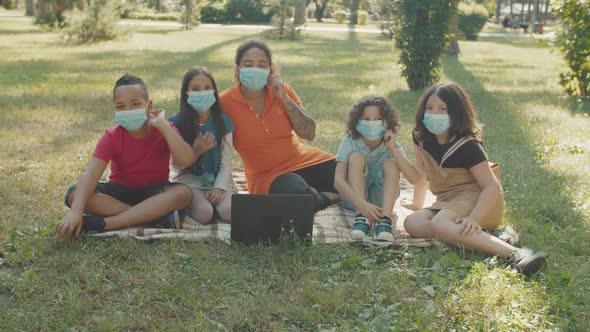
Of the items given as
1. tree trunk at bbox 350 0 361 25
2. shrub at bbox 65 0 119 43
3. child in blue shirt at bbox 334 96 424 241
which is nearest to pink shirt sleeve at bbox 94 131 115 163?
child in blue shirt at bbox 334 96 424 241

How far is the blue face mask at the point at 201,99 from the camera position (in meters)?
4.38

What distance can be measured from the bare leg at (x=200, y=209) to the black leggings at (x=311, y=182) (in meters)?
0.45

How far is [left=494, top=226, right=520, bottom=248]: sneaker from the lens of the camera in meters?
3.98

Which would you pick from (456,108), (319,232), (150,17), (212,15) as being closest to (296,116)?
(319,232)

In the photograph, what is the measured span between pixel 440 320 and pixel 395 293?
342 mm

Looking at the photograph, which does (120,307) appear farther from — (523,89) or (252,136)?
(523,89)

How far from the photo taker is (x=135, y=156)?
4242 mm

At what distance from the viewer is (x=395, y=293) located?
3.38 metres

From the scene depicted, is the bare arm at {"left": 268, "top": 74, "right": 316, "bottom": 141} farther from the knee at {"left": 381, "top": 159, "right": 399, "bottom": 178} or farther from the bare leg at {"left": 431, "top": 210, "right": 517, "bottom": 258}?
the bare leg at {"left": 431, "top": 210, "right": 517, "bottom": 258}

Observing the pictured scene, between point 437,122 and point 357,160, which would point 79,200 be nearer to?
point 357,160

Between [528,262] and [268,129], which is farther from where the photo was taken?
[268,129]

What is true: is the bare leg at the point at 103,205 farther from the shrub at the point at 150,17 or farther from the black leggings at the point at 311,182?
the shrub at the point at 150,17

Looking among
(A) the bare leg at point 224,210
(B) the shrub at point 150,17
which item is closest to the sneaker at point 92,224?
(A) the bare leg at point 224,210

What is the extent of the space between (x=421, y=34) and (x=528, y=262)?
7738mm
